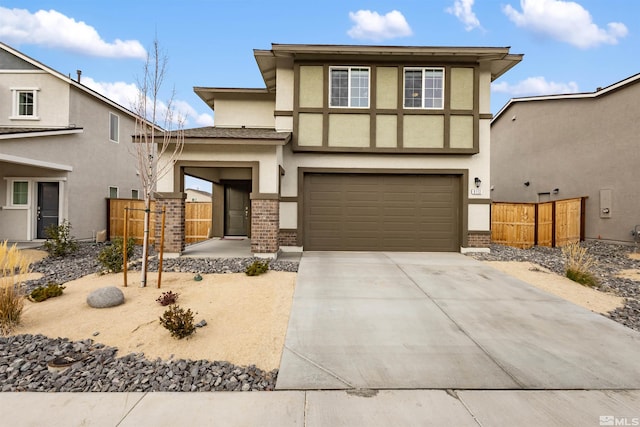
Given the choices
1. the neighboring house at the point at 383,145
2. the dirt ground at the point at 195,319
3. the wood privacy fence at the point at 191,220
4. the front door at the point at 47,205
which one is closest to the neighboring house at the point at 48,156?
the front door at the point at 47,205

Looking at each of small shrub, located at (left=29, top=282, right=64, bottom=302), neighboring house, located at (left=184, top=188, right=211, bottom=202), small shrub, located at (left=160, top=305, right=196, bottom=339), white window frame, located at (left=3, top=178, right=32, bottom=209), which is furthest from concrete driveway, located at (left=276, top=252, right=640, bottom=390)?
neighboring house, located at (left=184, top=188, right=211, bottom=202)

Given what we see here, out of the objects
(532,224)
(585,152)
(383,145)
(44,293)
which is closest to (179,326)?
(44,293)

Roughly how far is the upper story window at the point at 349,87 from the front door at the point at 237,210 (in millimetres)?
5752

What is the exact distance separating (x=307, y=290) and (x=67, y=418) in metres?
4.18

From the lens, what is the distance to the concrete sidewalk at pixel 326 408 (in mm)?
2875

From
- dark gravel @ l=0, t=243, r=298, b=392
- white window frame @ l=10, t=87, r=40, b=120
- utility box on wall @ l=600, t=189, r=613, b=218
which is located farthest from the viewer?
white window frame @ l=10, t=87, r=40, b=120

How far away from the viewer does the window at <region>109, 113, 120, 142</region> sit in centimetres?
1571

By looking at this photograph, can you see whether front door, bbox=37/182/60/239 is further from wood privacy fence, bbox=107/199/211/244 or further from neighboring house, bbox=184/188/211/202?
neighboring house, bbox=184/188/211/202

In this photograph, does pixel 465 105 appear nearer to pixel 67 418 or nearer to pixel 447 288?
pixel 447 288

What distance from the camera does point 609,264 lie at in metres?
10.0

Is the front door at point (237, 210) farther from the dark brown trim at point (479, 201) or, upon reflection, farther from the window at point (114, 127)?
the dark brown trim at point (479, 201)

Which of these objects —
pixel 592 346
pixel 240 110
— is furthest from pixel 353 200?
pixel 592 346

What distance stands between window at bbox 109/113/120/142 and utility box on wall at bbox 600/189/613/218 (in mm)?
22000

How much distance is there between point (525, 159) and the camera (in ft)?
61.2
